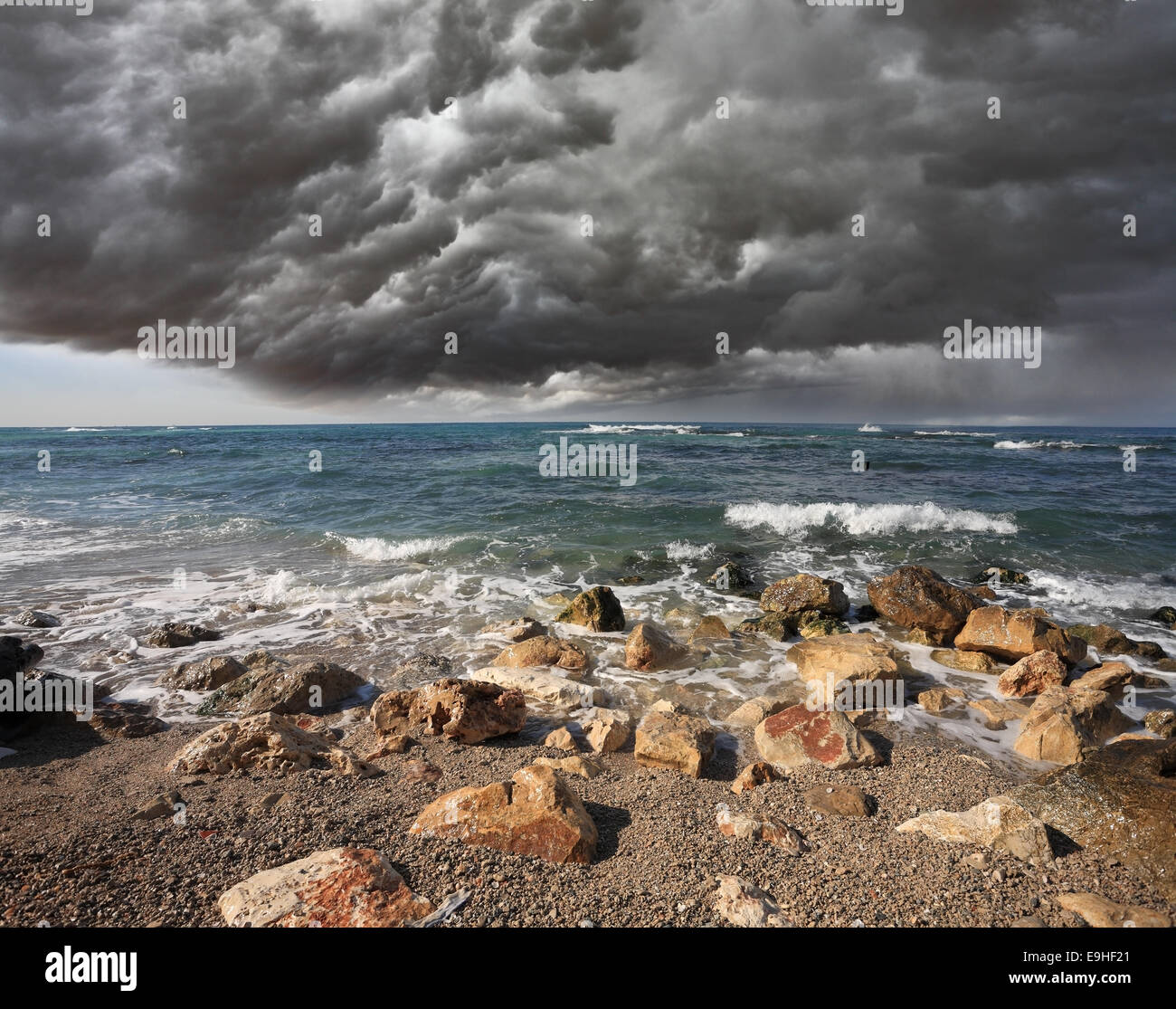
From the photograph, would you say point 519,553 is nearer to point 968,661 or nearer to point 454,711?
point 454,711

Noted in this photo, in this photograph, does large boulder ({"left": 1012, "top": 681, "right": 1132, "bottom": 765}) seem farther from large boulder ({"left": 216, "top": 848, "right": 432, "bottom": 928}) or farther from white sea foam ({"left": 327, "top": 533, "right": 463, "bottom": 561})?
white sea foam ({"left": 327, "top": 533, "right": 463, "bottom": 561})

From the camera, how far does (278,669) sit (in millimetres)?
6941

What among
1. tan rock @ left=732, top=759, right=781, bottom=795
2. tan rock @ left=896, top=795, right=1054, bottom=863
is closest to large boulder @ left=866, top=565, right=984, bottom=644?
tan rock @ left=896, top=795, right=1054, bottom=863

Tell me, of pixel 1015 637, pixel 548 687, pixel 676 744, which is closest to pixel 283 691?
pixel 548 687

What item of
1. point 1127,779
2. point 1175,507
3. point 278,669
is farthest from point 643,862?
point 1175,507

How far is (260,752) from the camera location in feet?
16.4

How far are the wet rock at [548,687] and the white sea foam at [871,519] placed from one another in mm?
11738

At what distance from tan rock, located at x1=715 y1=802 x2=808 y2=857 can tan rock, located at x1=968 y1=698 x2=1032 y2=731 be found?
4.03 m

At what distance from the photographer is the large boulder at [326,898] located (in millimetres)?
2914

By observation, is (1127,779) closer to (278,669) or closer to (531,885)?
(531,885)

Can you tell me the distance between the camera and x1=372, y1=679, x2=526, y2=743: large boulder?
5.70 meters
